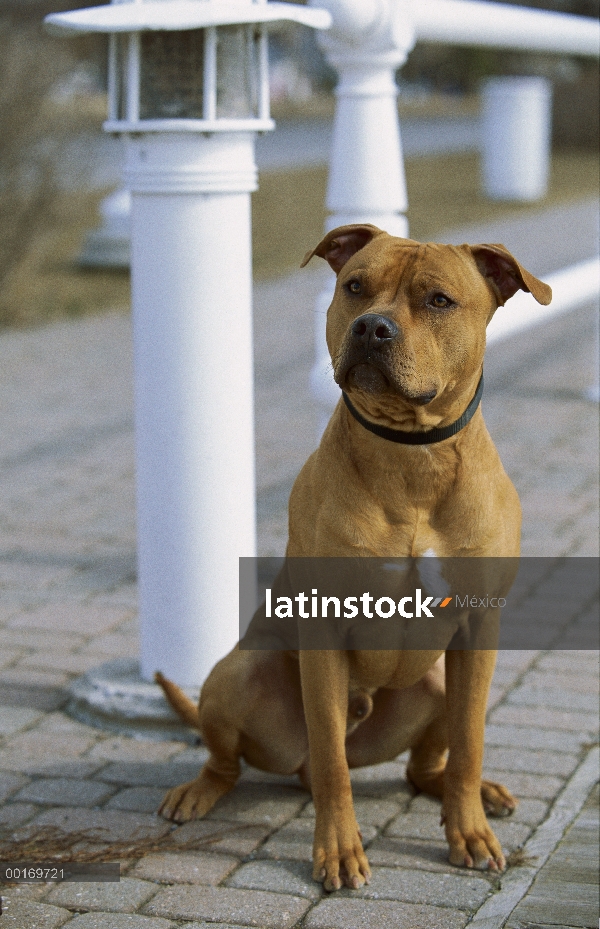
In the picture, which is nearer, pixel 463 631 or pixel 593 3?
pixel 463 631

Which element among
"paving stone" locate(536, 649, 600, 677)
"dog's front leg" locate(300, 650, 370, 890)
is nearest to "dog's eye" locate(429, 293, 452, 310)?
"dog's front leg" locate(300, 650, 370, 890)

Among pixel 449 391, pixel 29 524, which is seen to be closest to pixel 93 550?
pixel 29 524

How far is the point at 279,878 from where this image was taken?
9.36ft

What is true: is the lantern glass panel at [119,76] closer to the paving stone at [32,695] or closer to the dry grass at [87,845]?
the paving stone at [32,695]

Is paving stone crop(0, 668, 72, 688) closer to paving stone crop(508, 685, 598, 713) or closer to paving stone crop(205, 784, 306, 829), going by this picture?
paving stone crop(205, 784, 306, 829)

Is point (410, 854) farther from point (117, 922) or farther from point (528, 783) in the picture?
point (117, 922)

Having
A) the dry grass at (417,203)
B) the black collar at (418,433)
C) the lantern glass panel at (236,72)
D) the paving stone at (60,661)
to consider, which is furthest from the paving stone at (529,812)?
the dry grass at (417,203)


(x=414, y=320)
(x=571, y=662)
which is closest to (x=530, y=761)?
(x=571, y=662)

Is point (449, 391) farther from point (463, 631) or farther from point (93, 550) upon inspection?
point (93, 550)

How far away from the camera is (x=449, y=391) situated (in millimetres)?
2594

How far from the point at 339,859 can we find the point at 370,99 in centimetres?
216

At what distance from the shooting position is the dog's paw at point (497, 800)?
3.14 m

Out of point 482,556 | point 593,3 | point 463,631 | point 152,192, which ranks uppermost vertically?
point 593,3

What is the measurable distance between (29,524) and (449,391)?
136 inches
